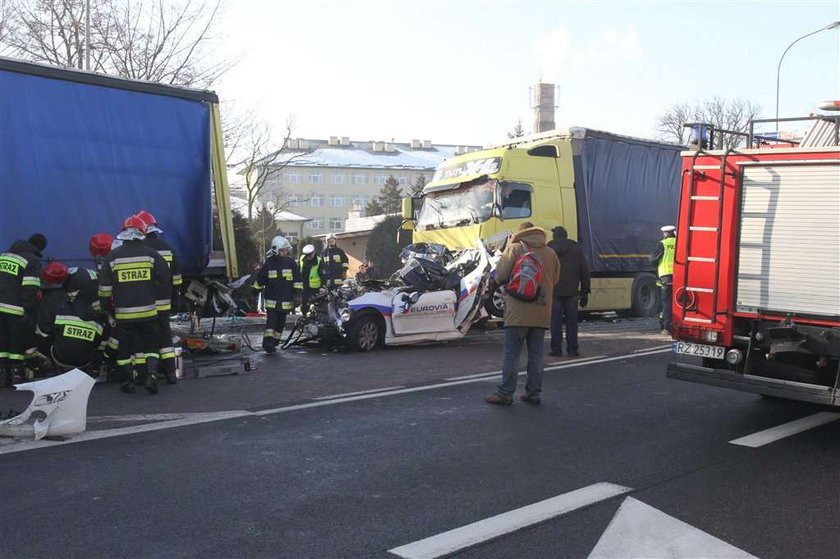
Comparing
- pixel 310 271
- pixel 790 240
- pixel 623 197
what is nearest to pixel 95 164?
pixel 310 271

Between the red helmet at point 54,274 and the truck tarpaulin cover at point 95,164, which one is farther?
the truck tarpaulin cover at point 95,164

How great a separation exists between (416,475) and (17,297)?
5401 millimetres

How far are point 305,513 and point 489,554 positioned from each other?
3.67ft

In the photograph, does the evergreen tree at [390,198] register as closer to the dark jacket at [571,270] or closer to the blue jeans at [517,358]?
the dark jacket at [571,270]

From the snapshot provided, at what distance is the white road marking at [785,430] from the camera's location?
5.75 m

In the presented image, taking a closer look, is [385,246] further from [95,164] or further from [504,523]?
[504,523]

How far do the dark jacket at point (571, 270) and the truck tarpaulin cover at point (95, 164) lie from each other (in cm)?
485

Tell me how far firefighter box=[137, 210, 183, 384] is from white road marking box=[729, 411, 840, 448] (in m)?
5.71

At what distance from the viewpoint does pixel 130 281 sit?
751 cm

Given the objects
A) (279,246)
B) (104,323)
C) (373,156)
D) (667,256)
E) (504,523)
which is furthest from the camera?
(373,156)

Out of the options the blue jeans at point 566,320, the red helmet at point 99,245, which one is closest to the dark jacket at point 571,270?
the blue jeans at point 566,320

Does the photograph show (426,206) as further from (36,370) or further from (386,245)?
(386,245)

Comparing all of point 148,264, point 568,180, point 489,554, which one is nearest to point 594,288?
point 568,180

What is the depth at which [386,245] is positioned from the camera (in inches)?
1329
